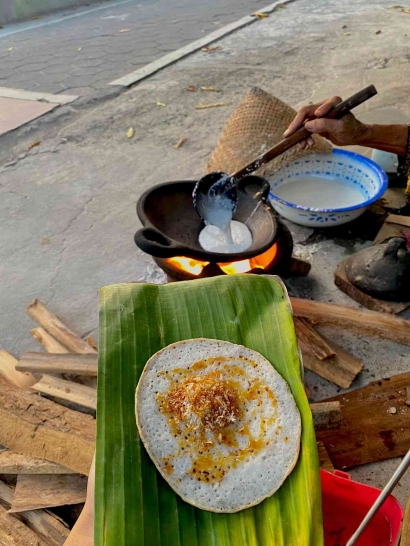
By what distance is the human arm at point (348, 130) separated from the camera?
256cm

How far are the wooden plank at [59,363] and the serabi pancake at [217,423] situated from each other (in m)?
0.89

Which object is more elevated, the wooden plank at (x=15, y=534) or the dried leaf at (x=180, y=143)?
the dried leaf at (x=180, y=143)

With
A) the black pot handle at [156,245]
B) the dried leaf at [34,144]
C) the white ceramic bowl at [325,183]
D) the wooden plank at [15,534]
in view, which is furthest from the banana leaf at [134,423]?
the dried leaf at [34,144]

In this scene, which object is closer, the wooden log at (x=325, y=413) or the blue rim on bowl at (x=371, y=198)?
the wooden log at (x=325, y=413)

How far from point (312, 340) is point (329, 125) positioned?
1189 mm

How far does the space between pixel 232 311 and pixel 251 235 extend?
102 cm

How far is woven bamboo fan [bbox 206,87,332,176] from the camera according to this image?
3.47m

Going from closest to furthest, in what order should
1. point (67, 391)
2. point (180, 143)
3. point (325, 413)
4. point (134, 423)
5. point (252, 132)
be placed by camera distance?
point (134, 423)
point (325, 413)
point (67, 391)
point (252, 132)
point (180, 143)

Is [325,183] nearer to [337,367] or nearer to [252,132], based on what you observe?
[252,132]

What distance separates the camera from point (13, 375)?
2424 mm

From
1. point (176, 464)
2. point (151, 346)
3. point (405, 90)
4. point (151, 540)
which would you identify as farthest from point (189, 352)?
point (405, 90)

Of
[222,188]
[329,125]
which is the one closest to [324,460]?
[222,188]

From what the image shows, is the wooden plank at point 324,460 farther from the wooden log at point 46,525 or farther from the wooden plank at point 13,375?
the wooden plank at point 13,375

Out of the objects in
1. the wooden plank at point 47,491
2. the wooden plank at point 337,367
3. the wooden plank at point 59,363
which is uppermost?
the wooden plank at point 59,363
